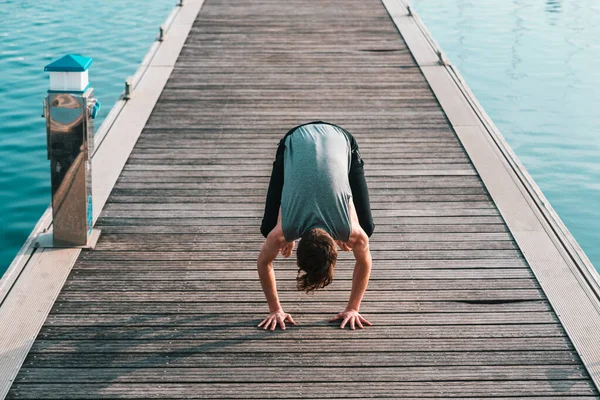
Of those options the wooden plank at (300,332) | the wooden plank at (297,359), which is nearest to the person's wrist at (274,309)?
the wooden plank at (300,332)

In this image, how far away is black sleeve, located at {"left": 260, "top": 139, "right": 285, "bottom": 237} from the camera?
3.97 metres

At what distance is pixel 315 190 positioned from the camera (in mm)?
3654

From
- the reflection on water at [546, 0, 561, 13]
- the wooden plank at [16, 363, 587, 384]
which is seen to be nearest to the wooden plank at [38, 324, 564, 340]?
the wooden plank at [16, 363, 587, 384]

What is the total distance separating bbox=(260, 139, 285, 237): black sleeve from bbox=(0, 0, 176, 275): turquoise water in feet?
11.9

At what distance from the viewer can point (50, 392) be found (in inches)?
146

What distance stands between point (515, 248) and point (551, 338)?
0.99 m

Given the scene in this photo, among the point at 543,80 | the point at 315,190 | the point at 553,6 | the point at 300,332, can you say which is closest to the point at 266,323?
the point at 300,332

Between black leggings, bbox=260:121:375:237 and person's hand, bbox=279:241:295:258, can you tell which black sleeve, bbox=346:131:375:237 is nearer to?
black leggings, bbox=260:121:375:237

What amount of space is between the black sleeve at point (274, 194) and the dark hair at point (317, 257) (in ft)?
1.79

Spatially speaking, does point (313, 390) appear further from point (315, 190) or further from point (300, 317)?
point (315, 190)

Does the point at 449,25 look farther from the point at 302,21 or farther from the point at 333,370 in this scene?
the point at 333,370

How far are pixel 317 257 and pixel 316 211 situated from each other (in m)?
0.27

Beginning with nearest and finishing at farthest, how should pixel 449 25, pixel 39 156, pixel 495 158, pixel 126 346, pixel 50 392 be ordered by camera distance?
pixel 50 392, pixel 126 346, pixel 495 158, pixel 39 156, pixel 449 25

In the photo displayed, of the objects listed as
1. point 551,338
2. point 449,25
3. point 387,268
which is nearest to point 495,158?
point 387,268
